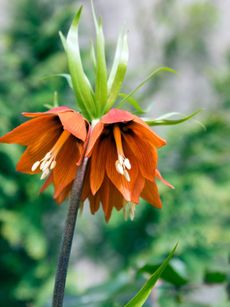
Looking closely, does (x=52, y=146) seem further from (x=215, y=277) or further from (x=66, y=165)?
(x=215, y=277)

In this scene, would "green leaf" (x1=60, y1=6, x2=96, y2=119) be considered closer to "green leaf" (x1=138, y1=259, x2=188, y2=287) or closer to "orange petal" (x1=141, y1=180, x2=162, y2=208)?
"orange petal" (x1=141, y1=180, x2=162, y2=208)

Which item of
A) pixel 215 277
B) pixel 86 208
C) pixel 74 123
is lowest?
pixel 86 208

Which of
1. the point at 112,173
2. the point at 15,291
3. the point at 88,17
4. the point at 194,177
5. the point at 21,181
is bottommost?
the point at 15,291

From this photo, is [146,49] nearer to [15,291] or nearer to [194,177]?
[194,177]

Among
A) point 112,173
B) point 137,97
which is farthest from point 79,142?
point 137,97

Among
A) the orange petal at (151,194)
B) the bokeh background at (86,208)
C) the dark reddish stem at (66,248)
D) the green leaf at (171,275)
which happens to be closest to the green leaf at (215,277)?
the green leaf at (171,275)

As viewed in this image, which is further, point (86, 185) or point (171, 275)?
point (171, 275)

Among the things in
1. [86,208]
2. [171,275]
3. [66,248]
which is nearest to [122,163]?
[66,248]

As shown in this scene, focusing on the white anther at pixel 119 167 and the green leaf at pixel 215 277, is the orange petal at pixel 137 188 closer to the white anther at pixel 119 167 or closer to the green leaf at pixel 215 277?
the white anther at pixel 119 167
